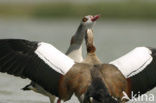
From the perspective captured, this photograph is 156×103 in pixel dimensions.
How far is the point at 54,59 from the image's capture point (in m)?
8.24

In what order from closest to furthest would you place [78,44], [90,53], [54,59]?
1. [54,59]
2. [90,53]
3. [78,44]

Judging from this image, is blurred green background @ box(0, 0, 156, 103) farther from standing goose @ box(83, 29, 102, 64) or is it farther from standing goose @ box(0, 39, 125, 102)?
standing goose @ box(0, 39, 125, 102)

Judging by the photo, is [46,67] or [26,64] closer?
[46,67]

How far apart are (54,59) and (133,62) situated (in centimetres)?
106

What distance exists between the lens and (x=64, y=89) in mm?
8281

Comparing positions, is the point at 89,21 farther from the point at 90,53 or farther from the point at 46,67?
the point at 46,67

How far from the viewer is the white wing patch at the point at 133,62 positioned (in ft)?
27.3

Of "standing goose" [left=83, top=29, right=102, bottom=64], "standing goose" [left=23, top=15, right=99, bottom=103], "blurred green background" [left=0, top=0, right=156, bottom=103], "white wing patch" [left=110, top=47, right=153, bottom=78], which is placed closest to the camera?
"white wing patch" [left=110, top=47, right=153, bottom=78]

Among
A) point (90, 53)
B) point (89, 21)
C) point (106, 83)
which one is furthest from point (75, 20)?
point (106, 83)

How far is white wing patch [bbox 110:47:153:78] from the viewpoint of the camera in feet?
27.3

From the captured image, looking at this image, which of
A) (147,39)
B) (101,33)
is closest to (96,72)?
(147,39)

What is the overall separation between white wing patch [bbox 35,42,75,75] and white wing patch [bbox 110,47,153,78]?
65 centimetres

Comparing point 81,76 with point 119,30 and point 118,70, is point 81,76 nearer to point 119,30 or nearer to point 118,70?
point 118,70

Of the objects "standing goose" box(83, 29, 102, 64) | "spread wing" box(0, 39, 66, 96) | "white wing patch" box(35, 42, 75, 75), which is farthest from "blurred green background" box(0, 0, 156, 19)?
"white wing patch" box(35, 42, 75, 75)
